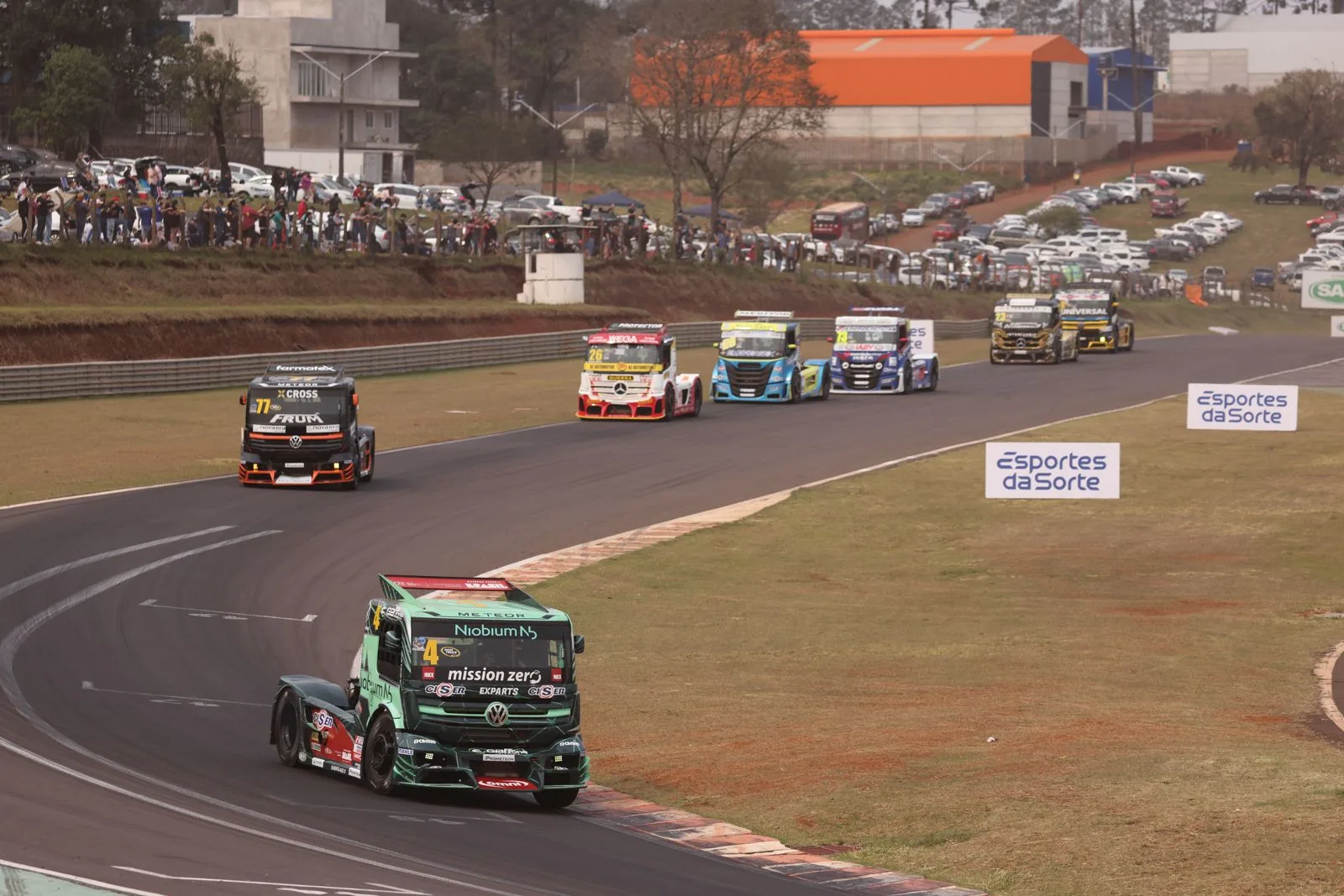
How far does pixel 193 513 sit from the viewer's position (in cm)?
3406

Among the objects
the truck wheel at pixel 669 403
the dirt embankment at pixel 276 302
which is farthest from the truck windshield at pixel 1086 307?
the truck wheel at pixel 669 403

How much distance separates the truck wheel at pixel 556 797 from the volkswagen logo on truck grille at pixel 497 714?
75 cm

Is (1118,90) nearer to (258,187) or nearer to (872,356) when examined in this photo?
(258,187)

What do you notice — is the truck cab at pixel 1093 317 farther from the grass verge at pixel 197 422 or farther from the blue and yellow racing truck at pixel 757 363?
the blue and yellow racing truck at pixel 757 363

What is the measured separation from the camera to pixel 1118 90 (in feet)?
608

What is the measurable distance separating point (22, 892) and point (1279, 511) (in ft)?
104

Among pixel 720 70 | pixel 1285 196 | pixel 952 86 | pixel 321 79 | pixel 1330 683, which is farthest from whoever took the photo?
pixel 952 86

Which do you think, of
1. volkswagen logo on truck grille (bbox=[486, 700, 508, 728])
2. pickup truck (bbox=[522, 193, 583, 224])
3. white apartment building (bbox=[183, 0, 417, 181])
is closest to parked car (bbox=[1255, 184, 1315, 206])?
white apartment building (bbox=[183, 0, 417, 181])

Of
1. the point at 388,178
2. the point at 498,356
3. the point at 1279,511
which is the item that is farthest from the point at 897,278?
the point at 1279,511

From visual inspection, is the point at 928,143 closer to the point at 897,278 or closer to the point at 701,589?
the point at 897,278

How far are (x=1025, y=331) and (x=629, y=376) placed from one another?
2415cm

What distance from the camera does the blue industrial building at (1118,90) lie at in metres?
180

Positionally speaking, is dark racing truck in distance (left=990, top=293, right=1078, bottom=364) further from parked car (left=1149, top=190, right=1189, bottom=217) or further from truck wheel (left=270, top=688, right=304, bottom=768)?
parked car (left=1149, top=190, right=1189, bottom=217)

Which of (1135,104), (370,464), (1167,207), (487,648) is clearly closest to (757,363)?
(370,464)
